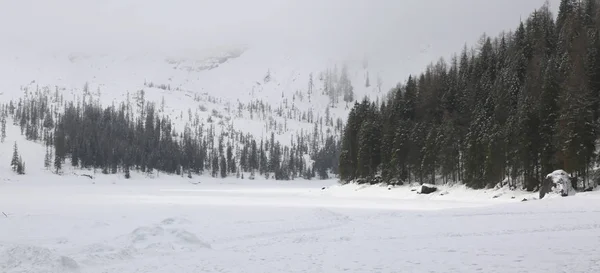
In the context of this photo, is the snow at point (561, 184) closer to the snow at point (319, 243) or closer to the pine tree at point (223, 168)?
the snow at point (319, 243)

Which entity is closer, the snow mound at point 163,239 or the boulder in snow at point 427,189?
the snow mound at point 163,239

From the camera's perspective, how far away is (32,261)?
44.1ft

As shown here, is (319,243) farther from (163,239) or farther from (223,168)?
(223,168)

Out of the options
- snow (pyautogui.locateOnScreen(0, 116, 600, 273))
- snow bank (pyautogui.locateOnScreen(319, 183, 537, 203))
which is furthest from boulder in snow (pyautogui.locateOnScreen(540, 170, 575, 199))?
snow (pyautogui.locateOnScreen(0, 116, 600, 273))

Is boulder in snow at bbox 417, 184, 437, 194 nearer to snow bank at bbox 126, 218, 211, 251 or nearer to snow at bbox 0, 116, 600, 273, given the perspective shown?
snow at bbox 0, 116, 600, 273

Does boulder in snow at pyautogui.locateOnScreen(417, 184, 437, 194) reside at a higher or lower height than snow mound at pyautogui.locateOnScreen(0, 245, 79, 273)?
lower

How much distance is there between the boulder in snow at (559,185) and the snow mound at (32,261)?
126 ft

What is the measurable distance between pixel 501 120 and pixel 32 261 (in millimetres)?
58838

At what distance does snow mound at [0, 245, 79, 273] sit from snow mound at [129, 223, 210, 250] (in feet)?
11.9

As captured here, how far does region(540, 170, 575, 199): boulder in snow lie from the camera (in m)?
37.5

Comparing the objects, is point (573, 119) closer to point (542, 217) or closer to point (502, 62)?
point (542, 217)

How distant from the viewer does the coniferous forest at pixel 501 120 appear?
44562 mm

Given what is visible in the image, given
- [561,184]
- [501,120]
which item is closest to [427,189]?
[501,120]

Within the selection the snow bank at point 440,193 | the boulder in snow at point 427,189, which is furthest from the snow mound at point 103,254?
the boulder in snow at point 427,189
